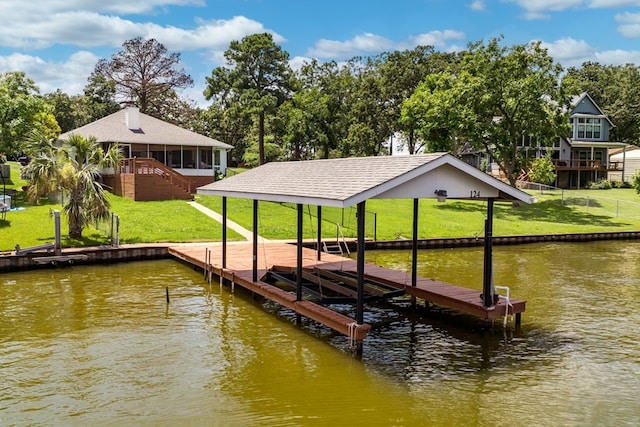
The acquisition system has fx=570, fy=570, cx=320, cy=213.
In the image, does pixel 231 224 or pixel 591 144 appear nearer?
pixel 231 224

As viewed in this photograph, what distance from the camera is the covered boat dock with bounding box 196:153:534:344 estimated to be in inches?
432

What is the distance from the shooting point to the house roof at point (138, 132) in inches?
1491

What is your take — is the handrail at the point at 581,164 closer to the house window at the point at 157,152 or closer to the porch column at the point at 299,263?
the house window at the point at 157,152

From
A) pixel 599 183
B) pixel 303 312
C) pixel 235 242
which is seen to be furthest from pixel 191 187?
pixel 599 183

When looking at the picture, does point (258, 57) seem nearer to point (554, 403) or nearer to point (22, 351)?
point (22, 351)

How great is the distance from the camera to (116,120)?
41.2 m

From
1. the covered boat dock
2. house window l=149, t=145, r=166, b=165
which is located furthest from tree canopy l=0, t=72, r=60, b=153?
the covered boat dock

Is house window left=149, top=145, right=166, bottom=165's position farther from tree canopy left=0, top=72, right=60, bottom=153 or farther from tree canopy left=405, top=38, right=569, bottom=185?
tree canopy left=405, top=38, right=569, bottom=185

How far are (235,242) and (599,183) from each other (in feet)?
130

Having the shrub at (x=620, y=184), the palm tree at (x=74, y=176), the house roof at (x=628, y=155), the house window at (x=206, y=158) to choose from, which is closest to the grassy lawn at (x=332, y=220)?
the palm tree at (x=74, y=176)

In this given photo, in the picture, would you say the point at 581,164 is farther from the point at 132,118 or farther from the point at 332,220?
the point at 132,118

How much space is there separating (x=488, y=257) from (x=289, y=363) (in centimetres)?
481

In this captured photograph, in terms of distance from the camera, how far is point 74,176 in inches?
866

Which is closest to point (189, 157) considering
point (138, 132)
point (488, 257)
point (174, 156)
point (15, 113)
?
point (174, 156)
